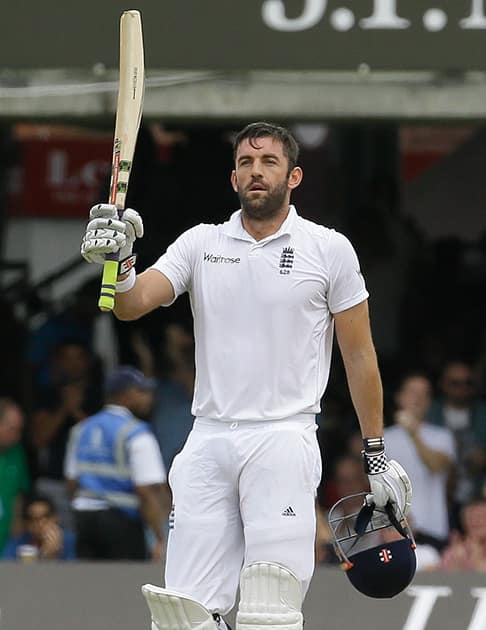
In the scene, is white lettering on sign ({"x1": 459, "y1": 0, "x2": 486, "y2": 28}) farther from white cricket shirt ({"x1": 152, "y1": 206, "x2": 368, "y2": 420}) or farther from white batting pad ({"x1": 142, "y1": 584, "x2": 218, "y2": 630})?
white batting pad ({"x1": 142, "y1": 584, "x2": 218, "y2": 630})

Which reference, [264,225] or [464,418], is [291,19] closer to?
[464,418]

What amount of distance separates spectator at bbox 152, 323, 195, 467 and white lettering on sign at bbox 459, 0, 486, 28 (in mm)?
2840

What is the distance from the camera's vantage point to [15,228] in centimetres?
1334

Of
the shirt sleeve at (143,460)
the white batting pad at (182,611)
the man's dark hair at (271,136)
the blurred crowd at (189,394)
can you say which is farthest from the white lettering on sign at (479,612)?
the man's dark hair at (271,136)

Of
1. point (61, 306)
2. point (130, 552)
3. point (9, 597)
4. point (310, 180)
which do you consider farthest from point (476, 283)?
point (9, 597)

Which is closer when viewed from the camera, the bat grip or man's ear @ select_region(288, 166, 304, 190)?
the bat grip

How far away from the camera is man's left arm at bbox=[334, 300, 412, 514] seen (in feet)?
20.0

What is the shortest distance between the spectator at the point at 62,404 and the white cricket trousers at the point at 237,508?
16.8 ft

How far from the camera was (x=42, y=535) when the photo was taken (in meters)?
10.3

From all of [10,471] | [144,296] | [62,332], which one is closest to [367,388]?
[144,296]

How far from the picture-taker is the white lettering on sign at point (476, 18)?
9672 millimetres

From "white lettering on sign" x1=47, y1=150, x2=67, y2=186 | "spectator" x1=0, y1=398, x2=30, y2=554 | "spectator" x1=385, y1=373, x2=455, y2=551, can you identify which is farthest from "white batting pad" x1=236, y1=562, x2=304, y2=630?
"white lettering on sign" x1=47, y1=150, x2=67, y2=186

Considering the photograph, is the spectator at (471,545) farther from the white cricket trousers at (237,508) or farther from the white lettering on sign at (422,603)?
the white cricket trousers at (237,508)

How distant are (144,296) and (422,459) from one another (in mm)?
4697
